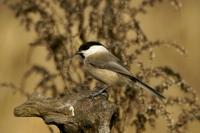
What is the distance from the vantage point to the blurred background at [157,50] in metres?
7.21

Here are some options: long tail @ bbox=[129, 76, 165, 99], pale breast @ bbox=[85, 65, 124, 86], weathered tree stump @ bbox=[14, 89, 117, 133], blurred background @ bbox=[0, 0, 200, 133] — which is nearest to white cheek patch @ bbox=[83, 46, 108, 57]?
pale breast @ bbox=[85, 65, 124, 86]

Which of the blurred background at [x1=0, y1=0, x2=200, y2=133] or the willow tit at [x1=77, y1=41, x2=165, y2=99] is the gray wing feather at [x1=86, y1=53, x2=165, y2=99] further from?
the blurred background at [x1=0, y1=0, x2=200, y2=133]

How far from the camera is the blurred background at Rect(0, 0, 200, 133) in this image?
7.21 metres

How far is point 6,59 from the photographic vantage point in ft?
25.3

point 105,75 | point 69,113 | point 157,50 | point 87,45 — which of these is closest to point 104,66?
point 105,75

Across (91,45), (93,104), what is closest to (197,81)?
(91,45)

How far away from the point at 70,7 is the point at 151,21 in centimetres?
334

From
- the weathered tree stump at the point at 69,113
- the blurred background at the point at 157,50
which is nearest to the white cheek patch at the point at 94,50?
the weathered tree stump at the point at 69,113

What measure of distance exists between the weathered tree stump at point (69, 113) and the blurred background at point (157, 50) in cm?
377

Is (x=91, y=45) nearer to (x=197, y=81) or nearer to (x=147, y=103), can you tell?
(x=147, y=103)

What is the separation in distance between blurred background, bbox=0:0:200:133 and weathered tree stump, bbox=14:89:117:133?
377cm

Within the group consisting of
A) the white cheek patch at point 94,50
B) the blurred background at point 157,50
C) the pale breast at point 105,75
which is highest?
the blurred background at point 157,50

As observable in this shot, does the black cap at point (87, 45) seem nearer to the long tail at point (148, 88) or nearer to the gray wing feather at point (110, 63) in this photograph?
the gray wing feather at point (110, 63)

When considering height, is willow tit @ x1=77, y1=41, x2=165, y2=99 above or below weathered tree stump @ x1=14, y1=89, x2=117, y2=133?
above
